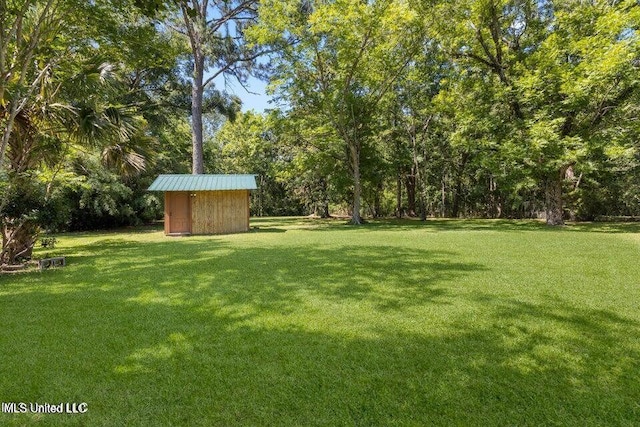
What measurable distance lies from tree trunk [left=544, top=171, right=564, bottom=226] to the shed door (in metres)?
16.1

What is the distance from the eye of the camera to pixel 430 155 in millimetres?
24109

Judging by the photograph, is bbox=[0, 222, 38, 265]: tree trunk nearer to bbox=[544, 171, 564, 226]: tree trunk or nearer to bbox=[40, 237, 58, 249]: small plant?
bbox=[40, 237, 58, 249]: small plant

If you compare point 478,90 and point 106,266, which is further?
point 478,90

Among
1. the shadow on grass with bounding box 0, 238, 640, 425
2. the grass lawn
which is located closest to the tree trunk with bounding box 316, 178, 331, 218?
the grass lawn

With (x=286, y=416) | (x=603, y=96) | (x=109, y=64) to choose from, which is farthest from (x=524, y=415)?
(x=603, y=96)

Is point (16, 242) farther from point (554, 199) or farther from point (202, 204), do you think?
point (554, 199)

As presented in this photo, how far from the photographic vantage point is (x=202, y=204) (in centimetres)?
1447

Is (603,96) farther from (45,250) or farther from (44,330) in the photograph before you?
(45,250)

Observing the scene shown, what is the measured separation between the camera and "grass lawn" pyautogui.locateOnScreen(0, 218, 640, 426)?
2.23m

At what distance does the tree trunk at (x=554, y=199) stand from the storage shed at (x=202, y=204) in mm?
13535

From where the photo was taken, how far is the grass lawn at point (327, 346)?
223 cm

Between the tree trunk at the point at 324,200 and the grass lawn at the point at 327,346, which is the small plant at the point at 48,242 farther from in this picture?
the tree trunk at the point at 324,200

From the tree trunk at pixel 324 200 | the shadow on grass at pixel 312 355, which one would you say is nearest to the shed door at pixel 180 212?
the shadow on grass at pixel 312 355

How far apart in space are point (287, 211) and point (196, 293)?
28165mm
